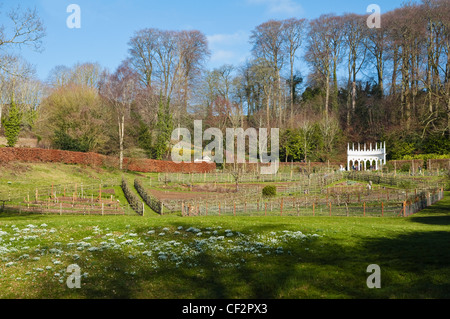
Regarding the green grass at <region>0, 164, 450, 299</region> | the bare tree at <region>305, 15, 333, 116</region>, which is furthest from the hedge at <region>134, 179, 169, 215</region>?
the bare tree at <region>305, 15, 333, 116</region>

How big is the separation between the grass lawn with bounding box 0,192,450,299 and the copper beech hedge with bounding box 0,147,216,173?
29.7 metres

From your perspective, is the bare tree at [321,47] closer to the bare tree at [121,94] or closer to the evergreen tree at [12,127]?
the bare tree at [121,94]

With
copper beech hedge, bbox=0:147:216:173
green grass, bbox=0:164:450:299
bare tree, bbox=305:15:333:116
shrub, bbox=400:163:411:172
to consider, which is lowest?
green grass, bbox=0:164:450:299

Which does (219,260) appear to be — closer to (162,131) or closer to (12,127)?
(12,127)

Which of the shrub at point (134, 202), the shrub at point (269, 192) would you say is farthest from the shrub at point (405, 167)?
the shrub at point (134, 202)

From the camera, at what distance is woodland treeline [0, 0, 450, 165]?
191 feet

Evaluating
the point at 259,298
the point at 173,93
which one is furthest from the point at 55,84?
the point at 259,298

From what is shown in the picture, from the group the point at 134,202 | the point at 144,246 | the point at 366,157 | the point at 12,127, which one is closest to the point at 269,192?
the point at 134,202

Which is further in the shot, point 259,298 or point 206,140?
point 206,140

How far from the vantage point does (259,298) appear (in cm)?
891

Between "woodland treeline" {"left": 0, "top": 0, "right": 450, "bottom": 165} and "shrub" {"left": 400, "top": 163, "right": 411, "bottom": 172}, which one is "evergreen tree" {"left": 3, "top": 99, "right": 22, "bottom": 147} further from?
"shrub" {"left": 400, "top": 163, "right": 411, "bottom": 172}

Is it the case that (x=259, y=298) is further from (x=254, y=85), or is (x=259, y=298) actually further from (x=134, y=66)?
(x=254, y=85)
